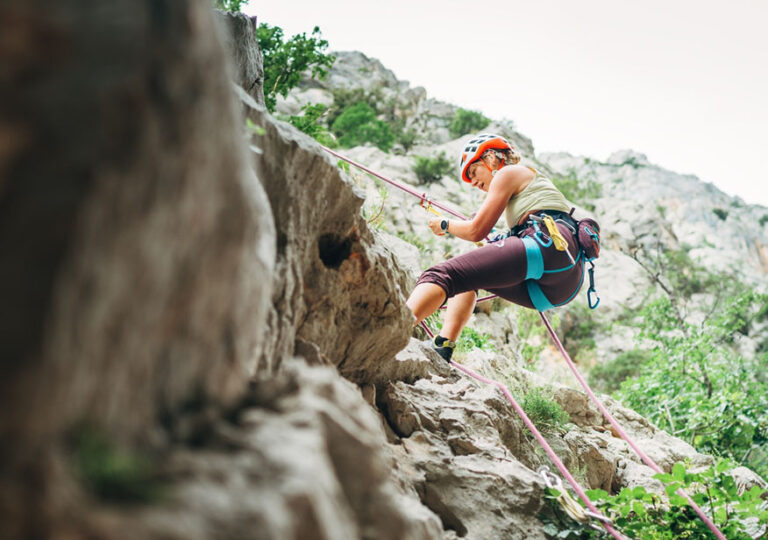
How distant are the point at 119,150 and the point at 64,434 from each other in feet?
1.68

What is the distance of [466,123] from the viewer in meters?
31.0

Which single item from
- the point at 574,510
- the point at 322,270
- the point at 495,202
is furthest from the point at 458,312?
the point at 322,270

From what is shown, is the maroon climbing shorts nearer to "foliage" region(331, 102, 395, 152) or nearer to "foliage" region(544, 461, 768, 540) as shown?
"foliage" region(544, 461, 768, 540)

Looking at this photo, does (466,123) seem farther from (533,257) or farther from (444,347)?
(533,257)

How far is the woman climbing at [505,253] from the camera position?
3.96 meters

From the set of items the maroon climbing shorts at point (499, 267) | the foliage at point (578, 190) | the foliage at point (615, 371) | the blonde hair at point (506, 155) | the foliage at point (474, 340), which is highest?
the foliage at point (578, 190)

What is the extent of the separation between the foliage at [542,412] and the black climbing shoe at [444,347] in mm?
918

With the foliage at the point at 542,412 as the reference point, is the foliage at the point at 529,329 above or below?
below

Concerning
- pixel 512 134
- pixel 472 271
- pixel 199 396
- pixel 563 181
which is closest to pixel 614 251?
pixel 563 181

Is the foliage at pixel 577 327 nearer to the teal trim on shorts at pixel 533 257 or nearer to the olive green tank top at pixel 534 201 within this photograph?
the olive green tank top at pixel 534 201

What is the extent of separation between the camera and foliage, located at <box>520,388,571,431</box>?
4926mm

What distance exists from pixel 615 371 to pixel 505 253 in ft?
47.9

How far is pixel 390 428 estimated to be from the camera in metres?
3.48

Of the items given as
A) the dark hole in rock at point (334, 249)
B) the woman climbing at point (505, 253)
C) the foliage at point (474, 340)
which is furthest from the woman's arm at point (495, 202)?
the foliage at point (474, 340)
